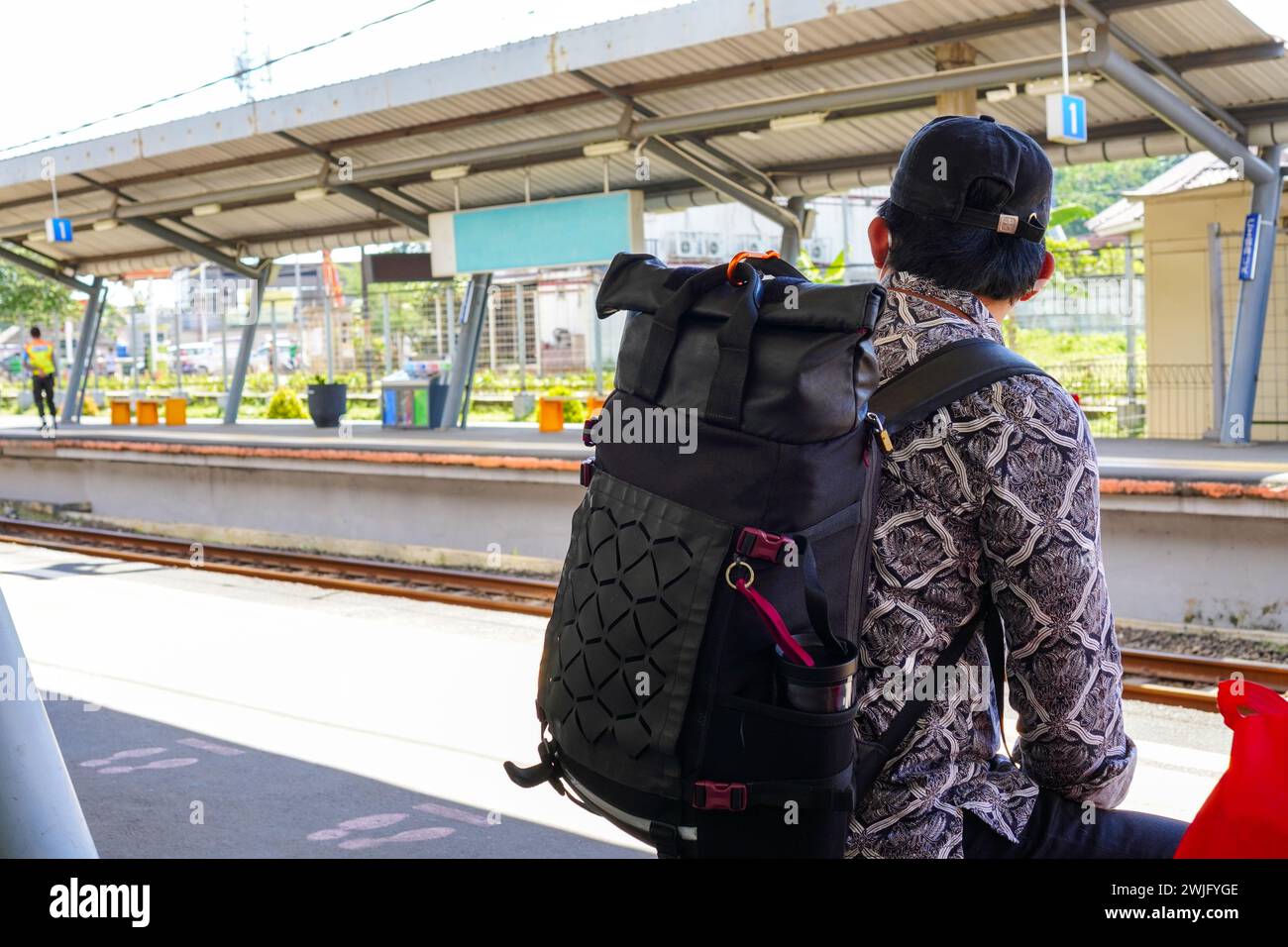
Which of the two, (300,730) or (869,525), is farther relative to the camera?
(300,730)

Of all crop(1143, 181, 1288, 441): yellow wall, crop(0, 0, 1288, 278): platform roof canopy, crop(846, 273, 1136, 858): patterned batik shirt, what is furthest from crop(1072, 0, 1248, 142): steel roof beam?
crop(846, 273, 1136, 858): patterned batik shirt

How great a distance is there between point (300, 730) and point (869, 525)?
5.48 meters

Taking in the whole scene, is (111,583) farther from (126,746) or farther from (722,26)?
(722,26)

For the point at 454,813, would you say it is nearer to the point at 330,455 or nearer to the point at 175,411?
the point at 330,455

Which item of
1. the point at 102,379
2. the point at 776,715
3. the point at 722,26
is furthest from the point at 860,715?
the point at 102,379

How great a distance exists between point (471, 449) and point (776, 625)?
13.5 metres

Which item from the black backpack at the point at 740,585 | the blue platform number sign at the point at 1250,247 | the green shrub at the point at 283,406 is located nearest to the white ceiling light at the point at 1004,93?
the blue platform number sign at the point at 1250,247

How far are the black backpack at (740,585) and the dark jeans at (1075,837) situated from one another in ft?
0.72

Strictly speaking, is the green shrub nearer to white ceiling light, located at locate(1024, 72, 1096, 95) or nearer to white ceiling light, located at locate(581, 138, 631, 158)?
white ceiling light, located at locate(581, 138, 631, 158)

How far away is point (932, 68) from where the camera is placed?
1212 cm

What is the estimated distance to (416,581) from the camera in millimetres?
12773
